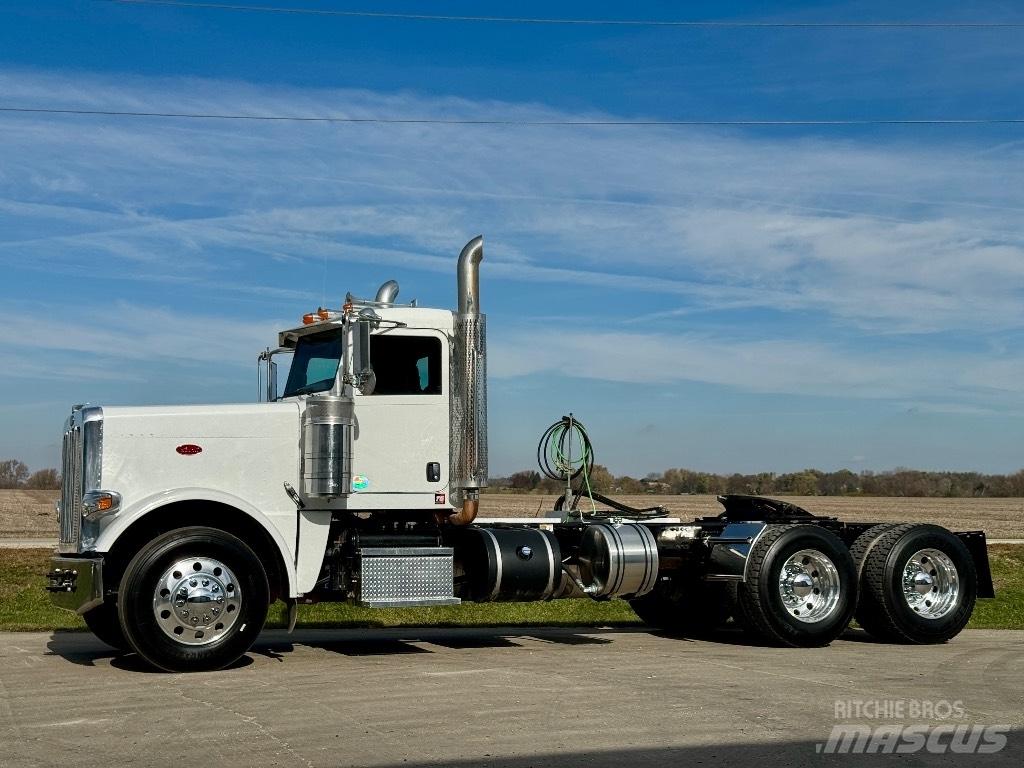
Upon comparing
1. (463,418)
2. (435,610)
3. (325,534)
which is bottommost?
(435,610)

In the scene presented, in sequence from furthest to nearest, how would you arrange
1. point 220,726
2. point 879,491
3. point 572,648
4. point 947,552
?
point 879,491 < point 947,552 < point 572,648 < point 220,726

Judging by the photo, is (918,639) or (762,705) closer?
(762,705)

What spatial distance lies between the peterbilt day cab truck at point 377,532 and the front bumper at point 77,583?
24mm

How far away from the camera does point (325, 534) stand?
12.0m

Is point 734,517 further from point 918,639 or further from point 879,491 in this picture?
point 879,491

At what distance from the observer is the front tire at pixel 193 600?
1082 centimetres

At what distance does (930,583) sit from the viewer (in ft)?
47.0

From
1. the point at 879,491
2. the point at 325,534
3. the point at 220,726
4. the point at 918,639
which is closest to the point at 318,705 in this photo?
the point at 220,726

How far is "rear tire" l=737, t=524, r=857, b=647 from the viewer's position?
520 inches

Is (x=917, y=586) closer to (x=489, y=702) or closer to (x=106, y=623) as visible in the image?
(x=489, y=702)

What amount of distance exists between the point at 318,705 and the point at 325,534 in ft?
9.87

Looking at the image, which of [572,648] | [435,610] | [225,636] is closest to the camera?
[225,636]

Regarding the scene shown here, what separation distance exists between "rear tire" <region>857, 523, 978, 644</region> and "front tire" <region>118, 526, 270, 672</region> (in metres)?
6.72
